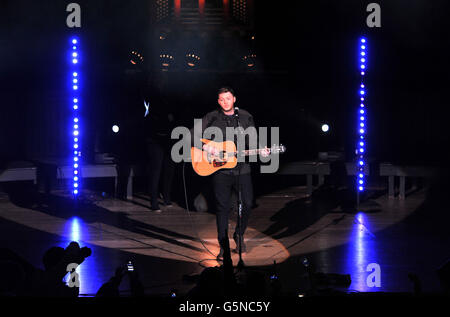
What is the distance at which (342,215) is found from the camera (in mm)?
9461

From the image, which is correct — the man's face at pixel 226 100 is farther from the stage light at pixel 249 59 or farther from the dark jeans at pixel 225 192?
the stage light at pixel 249 59

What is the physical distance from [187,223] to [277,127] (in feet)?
16.0

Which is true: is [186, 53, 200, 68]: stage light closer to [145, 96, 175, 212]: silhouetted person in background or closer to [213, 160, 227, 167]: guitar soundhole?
[145, 96, 175, 212]: silhouetted person in background

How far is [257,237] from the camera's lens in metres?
7.93

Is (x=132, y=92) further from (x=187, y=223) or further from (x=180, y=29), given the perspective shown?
(x=187, y=223)

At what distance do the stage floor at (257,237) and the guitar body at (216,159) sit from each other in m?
0.95

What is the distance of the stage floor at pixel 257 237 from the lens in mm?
6062

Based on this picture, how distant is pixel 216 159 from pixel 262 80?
21.9 feet

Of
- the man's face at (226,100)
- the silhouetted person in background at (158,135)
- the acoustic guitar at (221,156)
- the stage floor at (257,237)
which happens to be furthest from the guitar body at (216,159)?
the silhouetted person in background at (158,135)

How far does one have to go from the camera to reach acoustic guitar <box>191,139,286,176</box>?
6336 millimetres

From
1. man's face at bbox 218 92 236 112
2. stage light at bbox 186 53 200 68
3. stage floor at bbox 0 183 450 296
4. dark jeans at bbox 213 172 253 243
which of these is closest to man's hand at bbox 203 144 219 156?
dark jeans at bbox 213 172 253 243

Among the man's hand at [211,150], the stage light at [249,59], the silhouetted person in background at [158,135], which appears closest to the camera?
the man's hand at [211,150]

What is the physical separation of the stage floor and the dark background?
181cm

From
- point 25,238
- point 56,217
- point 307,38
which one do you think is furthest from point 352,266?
point 307,38
